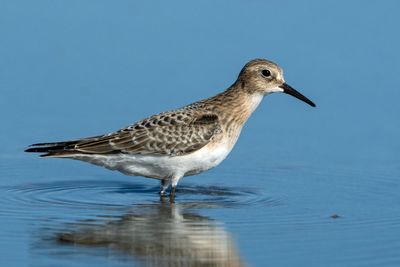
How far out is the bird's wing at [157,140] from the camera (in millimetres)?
12852

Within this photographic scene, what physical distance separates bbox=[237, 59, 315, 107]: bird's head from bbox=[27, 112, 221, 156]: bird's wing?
2.44ft

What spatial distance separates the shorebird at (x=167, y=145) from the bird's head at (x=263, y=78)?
377 mm

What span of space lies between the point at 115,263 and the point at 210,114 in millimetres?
4426

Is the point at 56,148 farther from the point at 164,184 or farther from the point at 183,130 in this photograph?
the point at 183,130

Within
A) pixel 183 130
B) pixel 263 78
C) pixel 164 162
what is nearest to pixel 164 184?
pixel 164 162

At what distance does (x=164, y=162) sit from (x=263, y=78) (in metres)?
1.80

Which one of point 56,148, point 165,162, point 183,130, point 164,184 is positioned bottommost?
point 164,184

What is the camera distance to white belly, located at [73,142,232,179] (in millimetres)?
12875

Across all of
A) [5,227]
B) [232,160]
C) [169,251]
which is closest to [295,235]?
[169,251]

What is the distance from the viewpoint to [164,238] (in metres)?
10.4

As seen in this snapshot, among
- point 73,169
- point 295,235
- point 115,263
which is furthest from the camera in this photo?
point 73,169

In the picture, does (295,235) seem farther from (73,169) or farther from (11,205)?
(73,169)

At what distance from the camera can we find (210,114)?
43.7 feet

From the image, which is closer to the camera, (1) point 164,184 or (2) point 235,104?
(1) point 164,184
